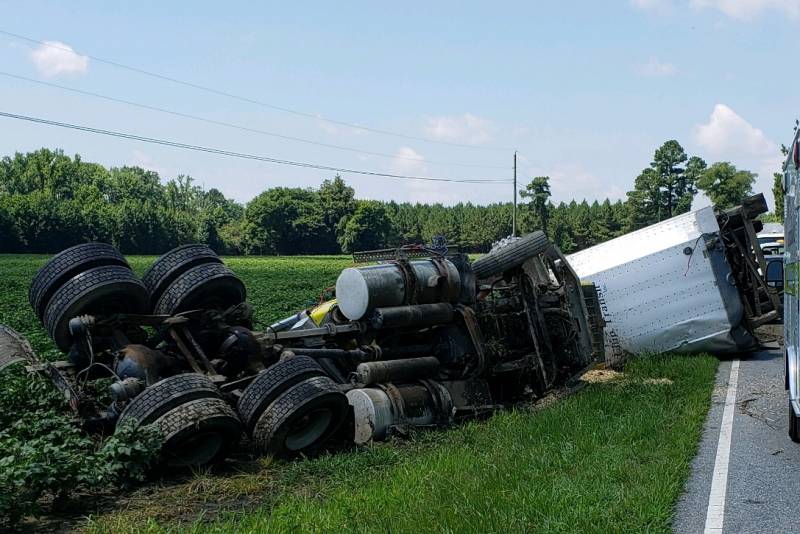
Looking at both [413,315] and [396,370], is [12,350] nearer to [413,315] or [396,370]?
[396,370]

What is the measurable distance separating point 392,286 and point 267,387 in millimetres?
2408

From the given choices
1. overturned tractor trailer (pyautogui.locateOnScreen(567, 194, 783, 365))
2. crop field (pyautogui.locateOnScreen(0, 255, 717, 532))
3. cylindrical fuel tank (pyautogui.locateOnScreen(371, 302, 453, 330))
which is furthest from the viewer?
overturned tractor trailer (pyautogui.locateOnScreen(567, 194, 783, 365))

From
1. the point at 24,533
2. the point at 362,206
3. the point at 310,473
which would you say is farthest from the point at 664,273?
the point at 362,206

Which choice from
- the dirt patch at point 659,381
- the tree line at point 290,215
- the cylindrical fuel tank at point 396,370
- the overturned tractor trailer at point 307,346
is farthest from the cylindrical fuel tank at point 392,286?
the tree line at point 290,215

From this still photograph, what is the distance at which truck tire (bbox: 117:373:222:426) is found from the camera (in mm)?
6688

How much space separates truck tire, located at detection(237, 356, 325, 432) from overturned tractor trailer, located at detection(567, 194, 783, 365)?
24.0 feet

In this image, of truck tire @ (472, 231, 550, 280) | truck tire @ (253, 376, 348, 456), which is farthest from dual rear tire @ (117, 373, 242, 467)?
truck tire @ (472, 231, 550, 280)

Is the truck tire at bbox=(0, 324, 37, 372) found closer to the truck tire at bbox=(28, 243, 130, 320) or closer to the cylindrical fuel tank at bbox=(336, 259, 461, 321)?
the truck tire at bbox=(28, 243, 130, 320)

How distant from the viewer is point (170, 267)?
28.5 ft

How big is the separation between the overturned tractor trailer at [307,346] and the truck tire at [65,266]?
0.6 inches

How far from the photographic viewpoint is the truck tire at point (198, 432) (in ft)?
21.7

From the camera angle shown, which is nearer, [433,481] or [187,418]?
[433,481]

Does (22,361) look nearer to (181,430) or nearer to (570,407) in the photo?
(181,430)

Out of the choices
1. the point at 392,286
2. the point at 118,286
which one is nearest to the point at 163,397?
the point at 118,286
